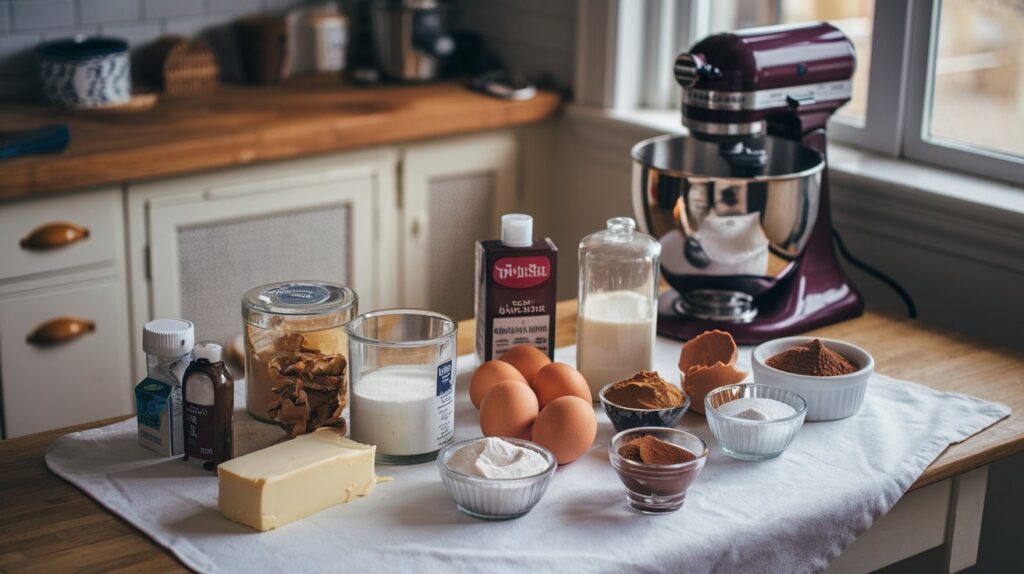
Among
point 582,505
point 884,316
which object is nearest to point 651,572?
point 582,505

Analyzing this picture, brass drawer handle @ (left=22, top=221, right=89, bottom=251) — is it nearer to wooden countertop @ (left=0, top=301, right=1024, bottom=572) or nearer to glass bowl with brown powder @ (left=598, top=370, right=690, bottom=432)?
wooden countertop @ (left=0, top=301, right=1024, bottom=572)

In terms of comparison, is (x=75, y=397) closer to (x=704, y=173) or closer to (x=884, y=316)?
(x=704, y=173)

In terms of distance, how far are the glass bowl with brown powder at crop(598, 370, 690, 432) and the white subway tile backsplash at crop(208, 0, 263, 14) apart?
77.5 inches

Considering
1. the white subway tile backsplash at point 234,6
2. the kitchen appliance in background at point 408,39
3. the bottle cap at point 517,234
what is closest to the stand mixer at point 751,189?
the bottle cap at point 517,234

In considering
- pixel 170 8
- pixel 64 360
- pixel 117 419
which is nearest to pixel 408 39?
pixel 170 8

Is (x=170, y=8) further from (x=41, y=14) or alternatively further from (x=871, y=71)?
(x=871, y=71)

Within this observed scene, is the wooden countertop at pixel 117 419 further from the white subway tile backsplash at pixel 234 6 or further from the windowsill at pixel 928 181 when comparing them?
the white subway tile backsplash at pixel 234 6

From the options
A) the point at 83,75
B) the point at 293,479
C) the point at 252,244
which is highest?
the point at 83,75

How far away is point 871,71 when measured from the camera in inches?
91.8

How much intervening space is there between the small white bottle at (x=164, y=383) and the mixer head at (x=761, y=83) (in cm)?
82

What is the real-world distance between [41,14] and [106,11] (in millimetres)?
148

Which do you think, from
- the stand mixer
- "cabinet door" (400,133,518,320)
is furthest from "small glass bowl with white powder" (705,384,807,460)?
"cabinet door" (400,133,518,320)

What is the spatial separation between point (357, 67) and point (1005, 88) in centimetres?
168

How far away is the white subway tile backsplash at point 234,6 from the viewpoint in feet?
9.96
